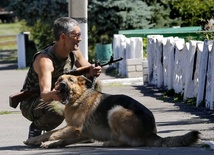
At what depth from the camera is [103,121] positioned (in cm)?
912

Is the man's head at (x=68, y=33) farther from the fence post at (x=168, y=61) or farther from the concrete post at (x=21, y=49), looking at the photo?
the concrete post at (x=21, y=49)

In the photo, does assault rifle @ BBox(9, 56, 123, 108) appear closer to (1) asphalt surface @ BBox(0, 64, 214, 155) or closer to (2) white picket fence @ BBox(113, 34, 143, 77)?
(1) asphalt surface @ BBox(0, 64, 214, 155)

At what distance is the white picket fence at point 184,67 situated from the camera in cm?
1400

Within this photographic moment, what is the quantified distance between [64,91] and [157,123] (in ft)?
11.6

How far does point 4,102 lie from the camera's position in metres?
17.0

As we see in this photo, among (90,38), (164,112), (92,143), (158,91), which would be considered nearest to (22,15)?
(90,38)

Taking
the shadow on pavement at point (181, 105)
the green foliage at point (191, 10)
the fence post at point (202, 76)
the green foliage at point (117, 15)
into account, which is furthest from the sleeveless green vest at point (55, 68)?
the green foliage at point (117, 15)

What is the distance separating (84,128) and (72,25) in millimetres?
1185

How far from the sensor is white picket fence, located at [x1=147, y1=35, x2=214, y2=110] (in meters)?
14.0

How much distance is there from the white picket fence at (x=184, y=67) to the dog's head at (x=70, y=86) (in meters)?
4.68

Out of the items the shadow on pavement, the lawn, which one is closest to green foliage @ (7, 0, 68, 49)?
the lawn

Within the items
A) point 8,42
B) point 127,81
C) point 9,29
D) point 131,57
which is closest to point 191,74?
point 127,81

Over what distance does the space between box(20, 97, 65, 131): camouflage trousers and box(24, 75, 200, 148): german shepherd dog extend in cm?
22

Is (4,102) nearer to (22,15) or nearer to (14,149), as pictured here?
(14,149)
